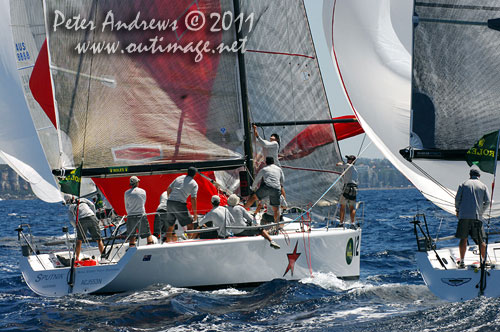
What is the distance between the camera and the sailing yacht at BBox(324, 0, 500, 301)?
10.4m

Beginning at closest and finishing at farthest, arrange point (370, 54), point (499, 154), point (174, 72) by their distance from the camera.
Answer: point (499, 154) → point (370, 54) → point (174, 72)

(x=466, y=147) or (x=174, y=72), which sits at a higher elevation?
(x=174, y=72)

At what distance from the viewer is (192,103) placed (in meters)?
13.5

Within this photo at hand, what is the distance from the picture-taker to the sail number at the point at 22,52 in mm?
17062

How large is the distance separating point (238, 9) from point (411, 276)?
5559mm

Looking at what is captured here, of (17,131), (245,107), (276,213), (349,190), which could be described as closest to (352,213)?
(349,190)

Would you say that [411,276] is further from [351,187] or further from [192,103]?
[192,103]

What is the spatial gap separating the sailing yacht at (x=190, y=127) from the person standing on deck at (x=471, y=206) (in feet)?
7.45

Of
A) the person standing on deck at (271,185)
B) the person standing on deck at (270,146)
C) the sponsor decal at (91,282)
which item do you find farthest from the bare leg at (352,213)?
the sponsor decal at (91,282)

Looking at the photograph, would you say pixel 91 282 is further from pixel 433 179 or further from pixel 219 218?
pixel 433 179

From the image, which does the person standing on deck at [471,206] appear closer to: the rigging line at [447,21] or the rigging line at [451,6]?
the rigging line at [447,21]

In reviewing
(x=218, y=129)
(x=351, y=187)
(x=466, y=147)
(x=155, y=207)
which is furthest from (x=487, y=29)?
(x=155, y=207)

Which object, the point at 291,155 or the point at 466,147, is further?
the point at 291,155

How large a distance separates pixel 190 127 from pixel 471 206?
17.7 ft
